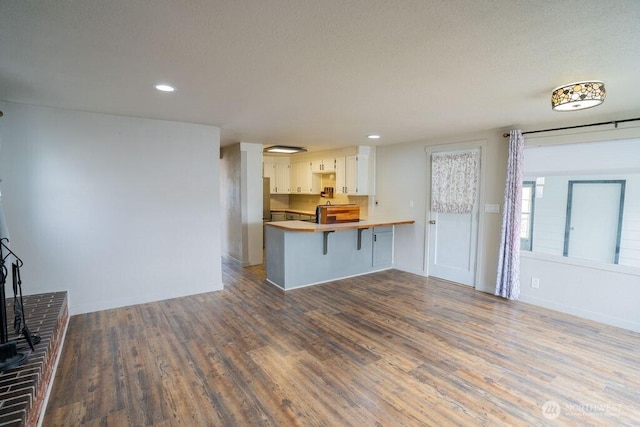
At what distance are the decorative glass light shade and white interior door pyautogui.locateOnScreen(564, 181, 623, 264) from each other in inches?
63.7

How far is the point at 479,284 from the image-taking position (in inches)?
182

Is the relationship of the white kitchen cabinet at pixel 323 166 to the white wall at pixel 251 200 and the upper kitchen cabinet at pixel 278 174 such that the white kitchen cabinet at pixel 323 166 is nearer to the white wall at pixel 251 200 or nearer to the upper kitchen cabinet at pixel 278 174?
the upper kitchen cabinet at pixel 278 174

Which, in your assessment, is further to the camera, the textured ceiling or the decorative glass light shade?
the decorative glass light shade

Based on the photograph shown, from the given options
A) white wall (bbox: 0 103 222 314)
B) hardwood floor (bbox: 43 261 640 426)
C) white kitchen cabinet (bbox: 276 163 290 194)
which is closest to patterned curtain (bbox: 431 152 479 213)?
hardwood floor (bbox: 43 261 640 426)

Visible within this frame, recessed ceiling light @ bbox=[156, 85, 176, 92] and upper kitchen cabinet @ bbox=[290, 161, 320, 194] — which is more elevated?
recessed ceiling light @ bbox=[156, 85, 176, 92]

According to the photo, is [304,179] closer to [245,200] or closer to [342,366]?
[245,200]

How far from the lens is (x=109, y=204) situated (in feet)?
12.2

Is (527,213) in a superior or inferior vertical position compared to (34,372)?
superior

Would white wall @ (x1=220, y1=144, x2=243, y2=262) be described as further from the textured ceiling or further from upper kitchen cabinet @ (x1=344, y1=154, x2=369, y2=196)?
the textured ceiling

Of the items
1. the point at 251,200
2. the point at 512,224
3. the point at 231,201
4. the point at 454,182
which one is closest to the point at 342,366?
the point at 512,224

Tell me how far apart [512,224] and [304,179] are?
4.56 m

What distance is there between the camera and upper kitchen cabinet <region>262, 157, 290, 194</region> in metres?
7.90

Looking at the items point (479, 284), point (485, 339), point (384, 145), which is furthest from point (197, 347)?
point (384, 145)

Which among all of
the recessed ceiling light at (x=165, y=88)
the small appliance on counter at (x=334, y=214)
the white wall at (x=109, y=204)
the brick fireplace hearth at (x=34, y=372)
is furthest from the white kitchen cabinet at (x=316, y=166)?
the brick fireplace hearth at (x=34, y=372)
